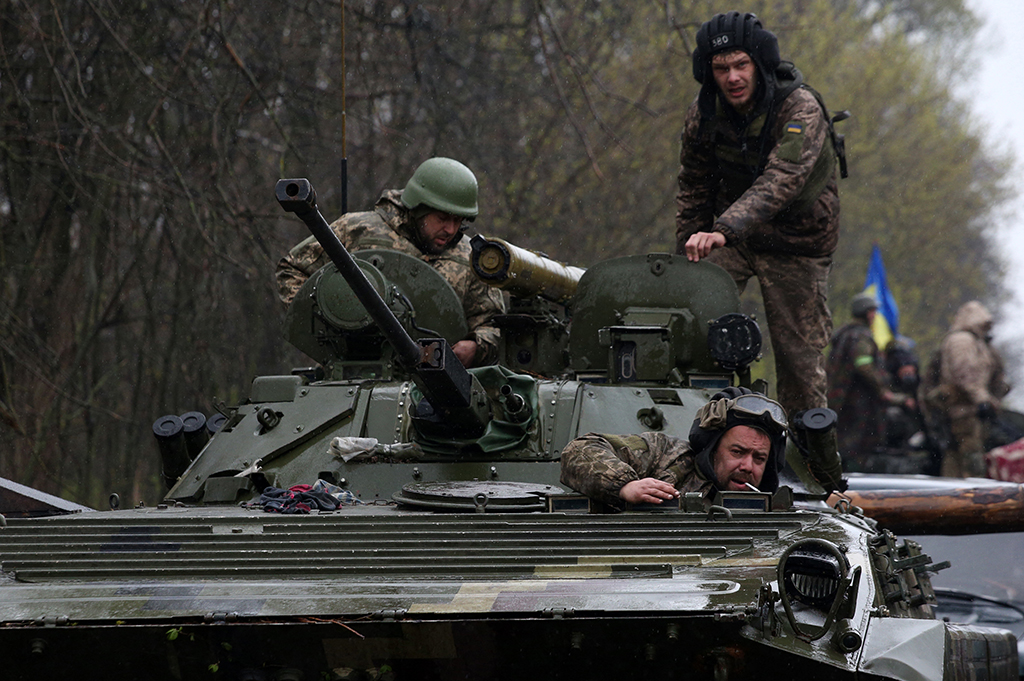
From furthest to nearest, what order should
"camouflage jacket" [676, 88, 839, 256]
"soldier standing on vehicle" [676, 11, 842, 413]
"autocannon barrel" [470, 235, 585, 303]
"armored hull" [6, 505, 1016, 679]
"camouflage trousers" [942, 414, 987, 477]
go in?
"camouflage trousers" [942, 414, 987, 477] → "soldier standing on vehicle" [676, 11, 842, 413] → "camouflage jacket" [676, 88, 839, 256] → "autocannon barrel" [470, 235, 585, 303] → "armored hull" [6, 505, 1016, 679]

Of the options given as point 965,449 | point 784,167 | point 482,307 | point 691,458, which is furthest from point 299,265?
point 965,449

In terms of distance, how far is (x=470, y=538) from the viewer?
15.2 feet

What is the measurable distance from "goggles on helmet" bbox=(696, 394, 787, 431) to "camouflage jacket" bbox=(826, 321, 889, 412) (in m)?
10.4

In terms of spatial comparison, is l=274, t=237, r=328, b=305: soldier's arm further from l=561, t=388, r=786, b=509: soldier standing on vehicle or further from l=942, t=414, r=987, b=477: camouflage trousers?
l=942, t=414, r=987, b=477: camouflage trousers

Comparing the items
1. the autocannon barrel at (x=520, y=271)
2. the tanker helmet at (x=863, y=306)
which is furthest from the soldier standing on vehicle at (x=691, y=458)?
the tanker helmet at (x=863, y=306)

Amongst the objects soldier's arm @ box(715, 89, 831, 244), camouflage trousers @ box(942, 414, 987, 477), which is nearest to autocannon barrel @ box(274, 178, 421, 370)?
soldier's arm @ box(715, 89, 831, 244)

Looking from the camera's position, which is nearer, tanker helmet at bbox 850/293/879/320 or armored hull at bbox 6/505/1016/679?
armored hull at bbox 6/505/1016/679

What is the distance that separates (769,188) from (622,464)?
2579 millimetres

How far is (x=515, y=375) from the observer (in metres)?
6.28

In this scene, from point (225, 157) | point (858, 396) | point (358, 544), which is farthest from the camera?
point (858, 396)

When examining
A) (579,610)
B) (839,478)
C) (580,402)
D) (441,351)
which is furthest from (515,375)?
(579,610)

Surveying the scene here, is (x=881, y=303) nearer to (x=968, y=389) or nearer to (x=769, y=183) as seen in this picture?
(x=968, y=389)

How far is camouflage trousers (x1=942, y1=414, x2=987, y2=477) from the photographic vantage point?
15320 millimetres

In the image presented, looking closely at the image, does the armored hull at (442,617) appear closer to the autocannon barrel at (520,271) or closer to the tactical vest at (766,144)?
the autocannon barrel at (520,271)
